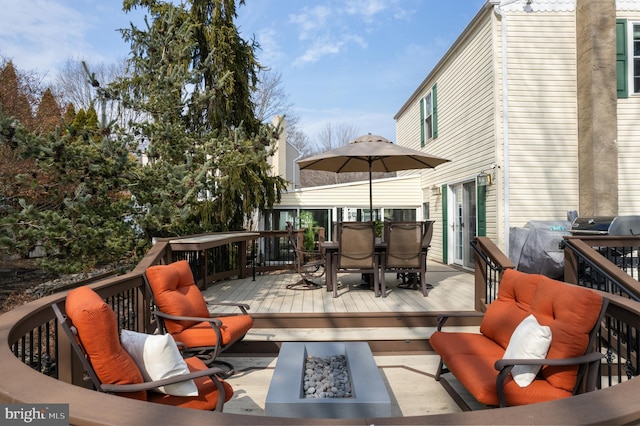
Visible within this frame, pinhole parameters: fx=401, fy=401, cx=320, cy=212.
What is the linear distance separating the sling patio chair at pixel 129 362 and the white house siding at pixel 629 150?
7461 mm

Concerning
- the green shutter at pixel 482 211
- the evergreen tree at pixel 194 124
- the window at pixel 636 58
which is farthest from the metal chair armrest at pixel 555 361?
the window at pixel 636 58

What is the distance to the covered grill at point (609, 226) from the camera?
4.96 metres

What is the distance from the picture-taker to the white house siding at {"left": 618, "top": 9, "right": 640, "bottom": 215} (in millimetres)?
6812

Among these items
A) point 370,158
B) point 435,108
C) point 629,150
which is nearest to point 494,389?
point 370,158

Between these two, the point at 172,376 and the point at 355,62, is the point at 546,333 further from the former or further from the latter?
the point at 355,62

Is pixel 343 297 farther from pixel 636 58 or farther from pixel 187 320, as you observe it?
pixel 636 58

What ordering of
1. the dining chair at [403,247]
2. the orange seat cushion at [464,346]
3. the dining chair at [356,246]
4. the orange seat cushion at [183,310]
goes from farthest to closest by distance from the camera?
the dining chair at [403,247]
the dining chair at [356,246]
the orange seat cushion at [183,310]
the orange seat cushion at [464,346]

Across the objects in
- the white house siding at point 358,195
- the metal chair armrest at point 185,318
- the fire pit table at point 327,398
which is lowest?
the fire pit table at point 327,398

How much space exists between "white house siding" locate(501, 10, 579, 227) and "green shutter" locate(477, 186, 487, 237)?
58 centimetres

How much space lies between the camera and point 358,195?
12.0m

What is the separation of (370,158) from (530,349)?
4.57 m

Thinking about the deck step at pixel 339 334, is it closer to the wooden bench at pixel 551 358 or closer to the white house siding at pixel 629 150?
the wooden bench at pixel 551 358

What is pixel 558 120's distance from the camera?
23.2ft

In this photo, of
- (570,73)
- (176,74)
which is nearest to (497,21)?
(570,73)
